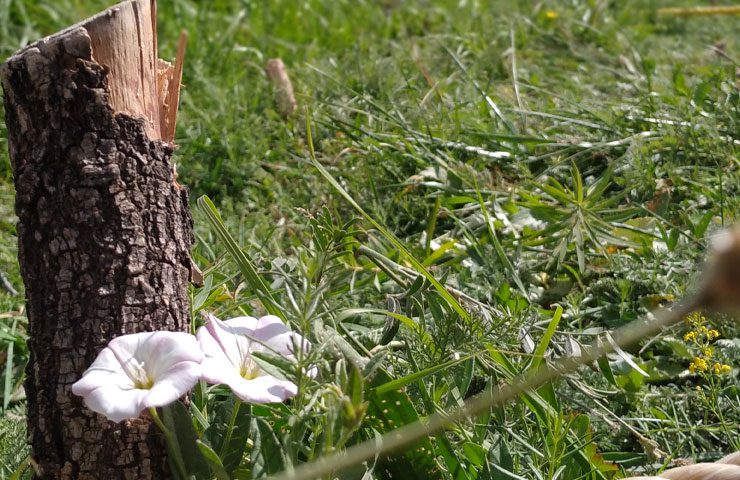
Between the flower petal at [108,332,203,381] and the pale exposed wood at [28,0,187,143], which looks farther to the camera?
the pale exposed wood at [28,0,187,143]

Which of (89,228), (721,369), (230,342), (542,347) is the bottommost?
(721,369)

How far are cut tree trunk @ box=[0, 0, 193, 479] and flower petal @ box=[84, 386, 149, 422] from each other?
0.55 feet

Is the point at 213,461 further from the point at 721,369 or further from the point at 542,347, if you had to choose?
the point at 721,369

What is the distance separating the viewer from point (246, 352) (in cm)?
156

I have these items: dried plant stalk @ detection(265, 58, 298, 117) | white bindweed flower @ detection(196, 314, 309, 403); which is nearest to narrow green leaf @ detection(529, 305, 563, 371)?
white bindweed flower @ detection(196, 314, 309, 403)

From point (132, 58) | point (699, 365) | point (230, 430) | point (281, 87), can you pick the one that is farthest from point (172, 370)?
point (281, 87)

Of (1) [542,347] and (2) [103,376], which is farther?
(1) [542,347]

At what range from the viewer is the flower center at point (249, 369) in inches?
60.4

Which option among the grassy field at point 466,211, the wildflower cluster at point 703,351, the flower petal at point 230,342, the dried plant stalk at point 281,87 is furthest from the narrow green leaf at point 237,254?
the dried plant stalk at point 281,87

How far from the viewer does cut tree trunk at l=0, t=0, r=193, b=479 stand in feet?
5.11

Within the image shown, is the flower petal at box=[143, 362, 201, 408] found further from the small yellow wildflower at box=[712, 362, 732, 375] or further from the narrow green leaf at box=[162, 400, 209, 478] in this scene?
the small yellow wildflower at box=[712, 362, 732, 375]

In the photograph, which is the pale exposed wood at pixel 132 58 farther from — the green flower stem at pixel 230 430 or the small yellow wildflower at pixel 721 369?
the small yellow wildflower at pixel 721 369

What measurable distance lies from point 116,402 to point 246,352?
0.26 metres

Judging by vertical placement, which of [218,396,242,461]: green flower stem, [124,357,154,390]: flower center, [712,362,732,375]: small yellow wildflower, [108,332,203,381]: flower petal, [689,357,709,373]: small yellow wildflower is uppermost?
[108,332,203,381]: flower petal
